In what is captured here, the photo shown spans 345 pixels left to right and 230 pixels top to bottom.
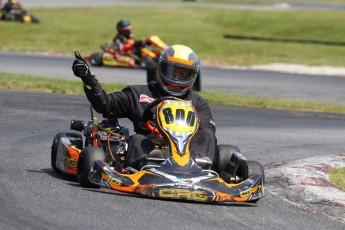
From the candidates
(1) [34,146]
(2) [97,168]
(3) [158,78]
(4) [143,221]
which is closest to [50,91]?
(1) [34,146]

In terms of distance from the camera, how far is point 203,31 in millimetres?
37375

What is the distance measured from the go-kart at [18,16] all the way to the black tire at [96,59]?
11130 mm

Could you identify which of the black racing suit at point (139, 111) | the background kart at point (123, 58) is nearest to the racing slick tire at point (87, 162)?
the black racing suit at point (139, 111)

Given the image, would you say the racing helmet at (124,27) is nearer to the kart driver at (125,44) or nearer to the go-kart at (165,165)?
the kart driver at (125,44)

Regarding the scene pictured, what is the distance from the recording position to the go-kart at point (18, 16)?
33500mm

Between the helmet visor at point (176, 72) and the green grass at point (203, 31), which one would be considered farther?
the green grass at point (203, 31)

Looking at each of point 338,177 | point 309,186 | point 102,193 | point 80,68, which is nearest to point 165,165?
point 102,193

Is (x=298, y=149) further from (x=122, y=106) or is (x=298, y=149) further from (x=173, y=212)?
(x=173, y=212)

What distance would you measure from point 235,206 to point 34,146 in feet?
11.2

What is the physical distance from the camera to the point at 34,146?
32.8 ft

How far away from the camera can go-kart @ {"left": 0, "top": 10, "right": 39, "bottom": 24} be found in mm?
33500

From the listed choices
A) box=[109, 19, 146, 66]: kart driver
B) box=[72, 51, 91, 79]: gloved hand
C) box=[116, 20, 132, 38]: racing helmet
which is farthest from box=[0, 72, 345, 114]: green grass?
box=[72, 51, 91, 79]: gloved hand

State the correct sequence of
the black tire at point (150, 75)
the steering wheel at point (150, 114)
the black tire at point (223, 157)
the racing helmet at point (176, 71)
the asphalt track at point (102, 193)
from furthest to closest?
the black tire at point (150, 75)
the racing helmet at point (176, 71)
the black tire at point (223, 157)
the steering wheel at point (150, 114)
the asphalt track at point (102, 193)

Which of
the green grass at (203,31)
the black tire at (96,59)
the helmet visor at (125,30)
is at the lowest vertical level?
the green grass at (203,31)
